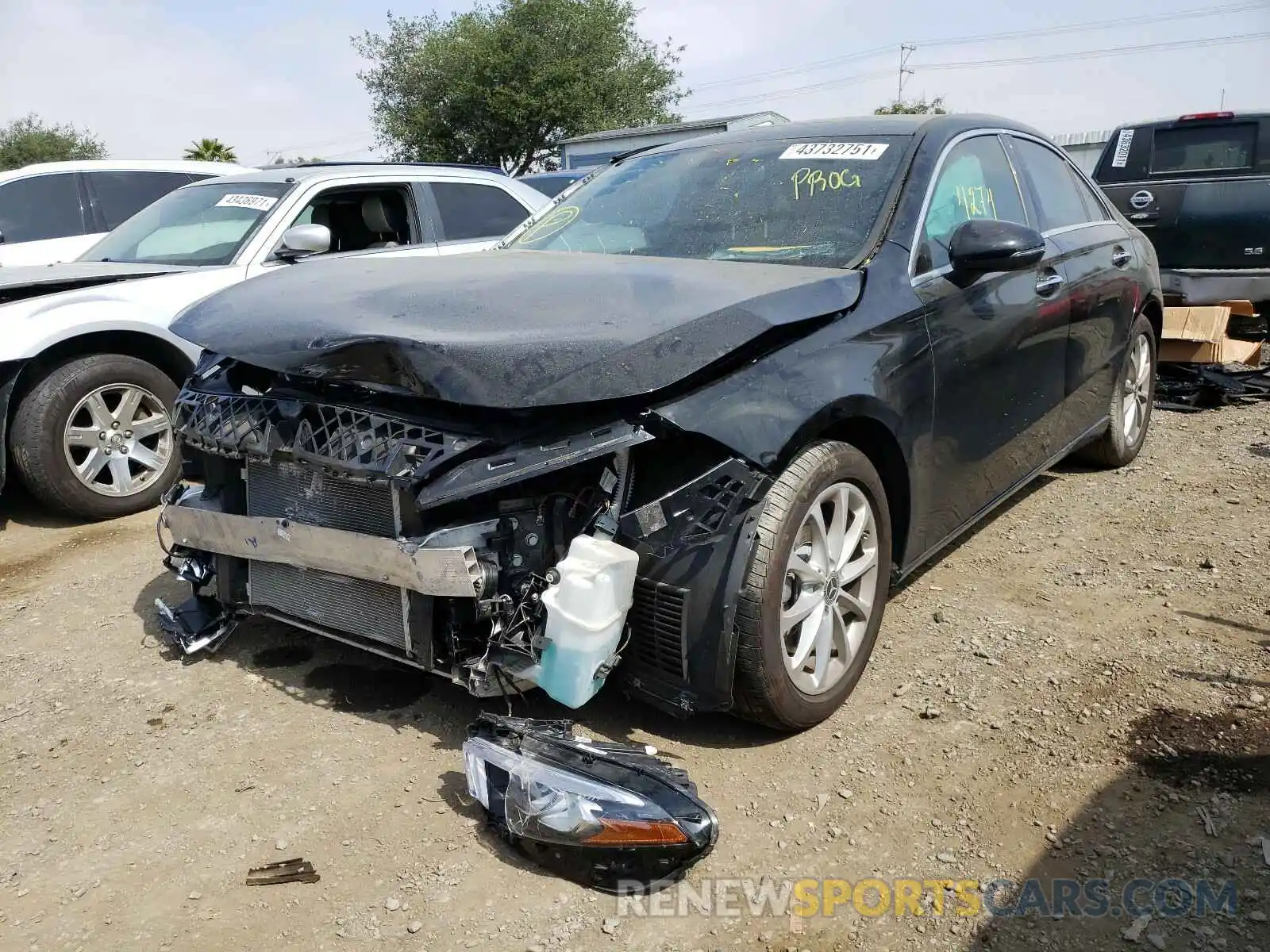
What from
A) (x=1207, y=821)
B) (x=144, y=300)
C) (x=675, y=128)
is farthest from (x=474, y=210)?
(x=675, y=128)

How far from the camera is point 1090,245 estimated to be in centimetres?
432

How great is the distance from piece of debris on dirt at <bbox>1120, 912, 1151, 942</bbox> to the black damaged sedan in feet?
3.04

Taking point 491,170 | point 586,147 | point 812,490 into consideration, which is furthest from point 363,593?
point 586,147

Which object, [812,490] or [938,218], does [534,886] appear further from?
[938,218]

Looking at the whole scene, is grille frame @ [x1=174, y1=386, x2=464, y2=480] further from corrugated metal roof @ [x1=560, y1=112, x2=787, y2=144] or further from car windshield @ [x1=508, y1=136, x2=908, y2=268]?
corrugated metal roof @ [x1=560, y1=112, x2=787, y2=144]

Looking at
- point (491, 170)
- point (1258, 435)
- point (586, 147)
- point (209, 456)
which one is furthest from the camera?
point (586, 147)

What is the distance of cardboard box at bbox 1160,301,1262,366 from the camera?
22.1 feet

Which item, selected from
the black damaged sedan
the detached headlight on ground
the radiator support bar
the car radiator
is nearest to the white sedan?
the radiator support bar

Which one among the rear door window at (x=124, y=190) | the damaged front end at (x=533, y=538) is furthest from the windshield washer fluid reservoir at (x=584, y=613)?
the rear door window at (x=124, y=190)

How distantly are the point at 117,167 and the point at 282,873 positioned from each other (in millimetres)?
7955

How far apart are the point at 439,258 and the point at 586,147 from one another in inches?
798

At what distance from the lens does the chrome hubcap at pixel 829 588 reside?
2.64 metres

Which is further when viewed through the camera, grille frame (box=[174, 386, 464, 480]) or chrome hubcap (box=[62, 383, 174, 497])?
chrome hubcap (box=[62, 383, 174, 497])

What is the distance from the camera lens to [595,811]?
2.14 metres
